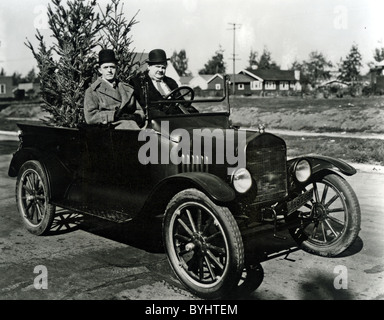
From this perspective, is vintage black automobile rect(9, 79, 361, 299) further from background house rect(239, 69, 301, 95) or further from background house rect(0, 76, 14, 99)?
background house rect(0, 76, 14, 99)

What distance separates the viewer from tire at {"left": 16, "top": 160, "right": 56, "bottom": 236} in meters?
5.23

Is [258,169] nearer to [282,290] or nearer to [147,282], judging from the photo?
[282,290]

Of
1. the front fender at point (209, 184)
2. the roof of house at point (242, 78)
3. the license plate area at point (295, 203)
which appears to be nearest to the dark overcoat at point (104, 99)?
the front fender at point (209, 184)

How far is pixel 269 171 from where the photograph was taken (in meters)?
4.24

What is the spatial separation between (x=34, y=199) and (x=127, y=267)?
1844 mm

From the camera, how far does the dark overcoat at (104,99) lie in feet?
16.7

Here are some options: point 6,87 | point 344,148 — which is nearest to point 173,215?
point 344,148

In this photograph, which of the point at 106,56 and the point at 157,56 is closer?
the point at 106,56

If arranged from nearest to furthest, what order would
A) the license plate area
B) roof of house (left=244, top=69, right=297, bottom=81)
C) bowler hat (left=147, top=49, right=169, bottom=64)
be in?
the license plate area, bowler hat (left=147, top=49, right=169, bottom=64), roof of house (left=244, top=69, right=297, bottom=81)

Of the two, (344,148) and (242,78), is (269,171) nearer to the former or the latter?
(344,148)

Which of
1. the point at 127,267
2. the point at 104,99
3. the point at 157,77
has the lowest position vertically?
the point at 127,267

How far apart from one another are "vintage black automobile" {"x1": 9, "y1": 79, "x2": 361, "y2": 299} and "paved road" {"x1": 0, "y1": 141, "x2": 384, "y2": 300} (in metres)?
0.22

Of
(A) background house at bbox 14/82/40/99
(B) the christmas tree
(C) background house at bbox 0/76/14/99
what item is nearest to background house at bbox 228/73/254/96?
(A) background house at bbox 14/82/40/99
